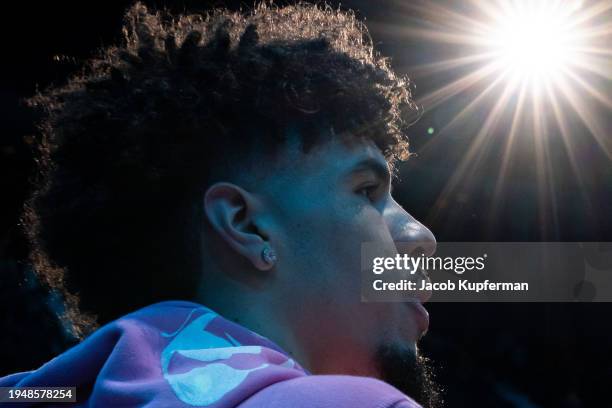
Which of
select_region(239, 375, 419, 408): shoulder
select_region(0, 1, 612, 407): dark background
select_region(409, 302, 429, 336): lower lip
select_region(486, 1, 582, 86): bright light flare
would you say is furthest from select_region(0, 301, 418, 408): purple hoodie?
select_region(486, 1, 582, 86): bright light flare

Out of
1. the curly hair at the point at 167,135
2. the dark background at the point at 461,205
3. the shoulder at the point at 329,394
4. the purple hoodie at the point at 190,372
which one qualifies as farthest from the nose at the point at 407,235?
the dark background at the point at 461,205

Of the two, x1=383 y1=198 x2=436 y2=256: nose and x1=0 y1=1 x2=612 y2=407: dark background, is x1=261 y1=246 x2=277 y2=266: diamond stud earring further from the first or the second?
x1=0 y1=1 x2=612 y2=407: dark background

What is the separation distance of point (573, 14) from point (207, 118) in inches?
69.6

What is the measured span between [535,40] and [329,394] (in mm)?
2290

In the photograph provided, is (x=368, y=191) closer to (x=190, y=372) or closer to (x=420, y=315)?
(x=420, y=315)

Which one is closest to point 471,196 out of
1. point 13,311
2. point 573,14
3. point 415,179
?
point 415,179

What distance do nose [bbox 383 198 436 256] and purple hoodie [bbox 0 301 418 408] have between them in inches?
14.8

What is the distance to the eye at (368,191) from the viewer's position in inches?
48.1

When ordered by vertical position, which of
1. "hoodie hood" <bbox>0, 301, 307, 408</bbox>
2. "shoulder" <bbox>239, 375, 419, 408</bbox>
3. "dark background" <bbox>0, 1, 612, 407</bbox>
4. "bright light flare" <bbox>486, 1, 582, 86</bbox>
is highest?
"bright light flare" <bbox>486, 1, 582, 86</bbox>

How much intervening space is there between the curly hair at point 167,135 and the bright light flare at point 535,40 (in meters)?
1.40

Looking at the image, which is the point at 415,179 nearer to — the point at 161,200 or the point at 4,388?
the point at 161,200

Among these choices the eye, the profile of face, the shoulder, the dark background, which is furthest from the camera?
the dark background

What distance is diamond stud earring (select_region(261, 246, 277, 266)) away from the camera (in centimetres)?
111

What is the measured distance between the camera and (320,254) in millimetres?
1144
